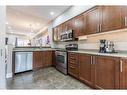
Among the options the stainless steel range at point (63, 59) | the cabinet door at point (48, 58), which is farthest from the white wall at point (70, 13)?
the cabinet door at point (48, 58)

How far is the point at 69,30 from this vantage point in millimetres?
4637

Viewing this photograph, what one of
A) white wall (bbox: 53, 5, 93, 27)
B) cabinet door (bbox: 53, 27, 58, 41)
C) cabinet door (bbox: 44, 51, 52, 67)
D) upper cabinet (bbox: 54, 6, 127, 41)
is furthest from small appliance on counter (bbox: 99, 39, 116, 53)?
cabinet door (bbox: 53, 27, 58, 41)

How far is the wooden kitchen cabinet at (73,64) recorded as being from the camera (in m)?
3.50

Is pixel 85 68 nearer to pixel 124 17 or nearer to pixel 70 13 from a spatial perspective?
pixel 124 17

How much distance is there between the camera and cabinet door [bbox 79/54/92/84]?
2.85 meters

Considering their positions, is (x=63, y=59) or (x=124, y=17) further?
(x=63, y=59)

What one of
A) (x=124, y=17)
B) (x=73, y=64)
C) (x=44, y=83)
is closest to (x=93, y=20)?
(x=124, y=17)

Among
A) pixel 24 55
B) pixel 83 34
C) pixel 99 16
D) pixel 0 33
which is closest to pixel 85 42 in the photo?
pixel 83 34

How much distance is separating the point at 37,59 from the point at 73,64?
2043 millimetres

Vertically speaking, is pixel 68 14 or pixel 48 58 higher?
pixel 68 14

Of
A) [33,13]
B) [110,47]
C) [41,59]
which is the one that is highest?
[33,13]

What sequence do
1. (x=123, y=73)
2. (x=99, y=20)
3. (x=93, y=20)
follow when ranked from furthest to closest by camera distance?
(x=93, y=20), (x=99, y=20), (x=123, y=73)

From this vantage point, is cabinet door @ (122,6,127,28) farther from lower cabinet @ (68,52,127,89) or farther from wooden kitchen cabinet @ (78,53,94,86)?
wooden kitchen cabinet @ (78,53,94,86)

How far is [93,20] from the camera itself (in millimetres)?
3277
